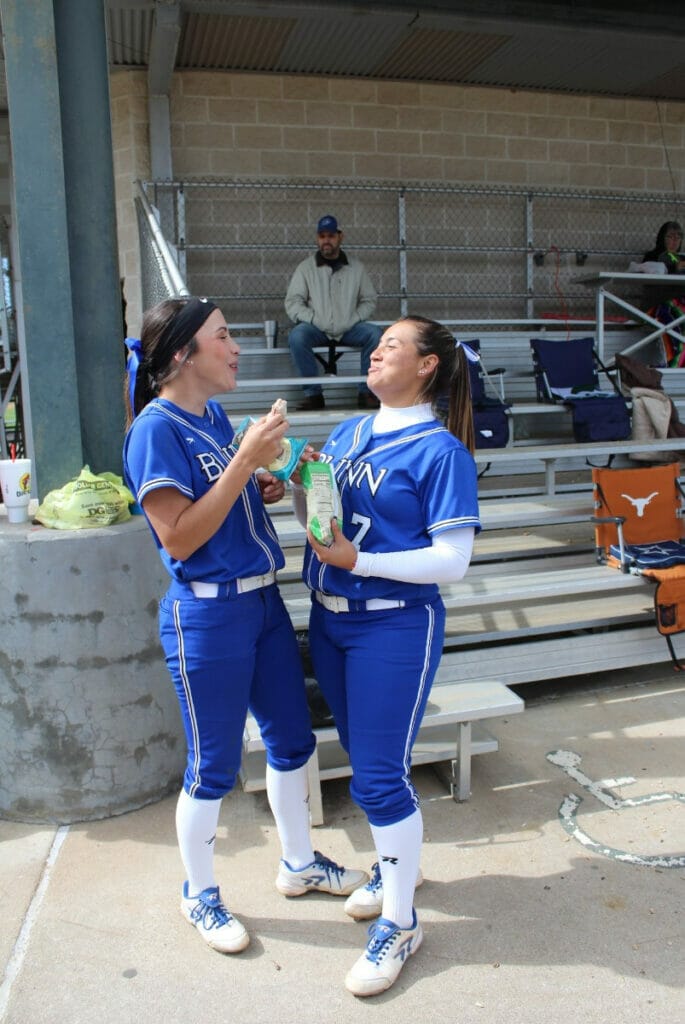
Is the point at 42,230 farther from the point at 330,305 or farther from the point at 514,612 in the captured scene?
the point at 330,305

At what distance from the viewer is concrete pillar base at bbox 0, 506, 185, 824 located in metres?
2.93

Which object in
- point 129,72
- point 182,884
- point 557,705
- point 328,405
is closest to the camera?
point 182,884

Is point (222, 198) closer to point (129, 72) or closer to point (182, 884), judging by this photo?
point (129, 72)

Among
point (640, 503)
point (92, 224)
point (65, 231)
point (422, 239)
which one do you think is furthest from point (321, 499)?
point (422, 239)

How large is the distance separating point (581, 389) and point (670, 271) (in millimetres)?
2589

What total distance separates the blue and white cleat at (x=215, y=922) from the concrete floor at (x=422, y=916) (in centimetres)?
4

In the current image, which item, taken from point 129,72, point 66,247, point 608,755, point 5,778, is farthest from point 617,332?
point 5,778

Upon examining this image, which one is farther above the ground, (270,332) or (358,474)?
(270,332)

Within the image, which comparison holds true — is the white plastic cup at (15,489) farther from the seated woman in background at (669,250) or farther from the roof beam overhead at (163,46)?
the seated woman in background at (669,250)

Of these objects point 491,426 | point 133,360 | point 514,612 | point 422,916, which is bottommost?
point 422,916

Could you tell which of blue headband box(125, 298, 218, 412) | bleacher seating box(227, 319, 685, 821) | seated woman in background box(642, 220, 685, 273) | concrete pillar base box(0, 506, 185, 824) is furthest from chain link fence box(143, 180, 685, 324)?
blue headband box(125, 298, 218, 412)

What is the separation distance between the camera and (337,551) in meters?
1.99

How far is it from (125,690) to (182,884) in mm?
718

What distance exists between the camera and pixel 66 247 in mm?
3113
